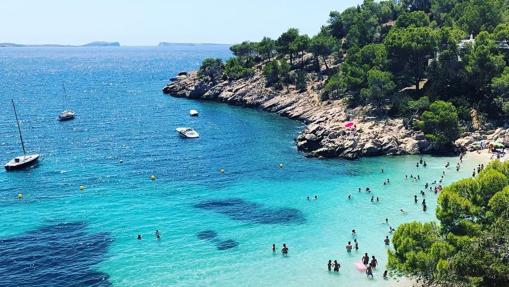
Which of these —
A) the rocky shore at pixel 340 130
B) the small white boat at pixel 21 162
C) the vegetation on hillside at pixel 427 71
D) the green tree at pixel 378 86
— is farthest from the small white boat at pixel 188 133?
the green tree at pixel 378 86

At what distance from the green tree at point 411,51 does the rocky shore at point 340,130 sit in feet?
41.9

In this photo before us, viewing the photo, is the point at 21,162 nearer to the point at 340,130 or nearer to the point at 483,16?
the point at 340,130

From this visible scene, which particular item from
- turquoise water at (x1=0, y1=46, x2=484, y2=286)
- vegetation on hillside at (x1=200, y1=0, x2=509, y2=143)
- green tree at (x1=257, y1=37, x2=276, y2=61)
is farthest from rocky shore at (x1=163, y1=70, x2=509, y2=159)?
green tree at (x1=257, y1=37, x2=276, y2=61)

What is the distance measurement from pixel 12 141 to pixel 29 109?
4544cm

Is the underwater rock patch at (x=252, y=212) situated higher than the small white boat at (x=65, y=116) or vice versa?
the small white boat at (x=65, y=116)

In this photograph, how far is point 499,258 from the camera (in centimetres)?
3256

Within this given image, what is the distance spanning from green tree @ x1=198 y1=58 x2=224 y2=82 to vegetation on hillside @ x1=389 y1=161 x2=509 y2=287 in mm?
127143

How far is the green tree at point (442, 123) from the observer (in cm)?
8656

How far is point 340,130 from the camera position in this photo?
95.7 m

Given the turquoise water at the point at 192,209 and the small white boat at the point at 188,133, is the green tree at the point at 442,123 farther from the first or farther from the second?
the small white boat at the point at 188,133

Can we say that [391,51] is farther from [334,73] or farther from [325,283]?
[325,283]

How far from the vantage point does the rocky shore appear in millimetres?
89438

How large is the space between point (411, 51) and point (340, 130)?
2509 cm

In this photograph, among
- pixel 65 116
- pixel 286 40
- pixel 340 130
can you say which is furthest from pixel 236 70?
pixel 340 130
